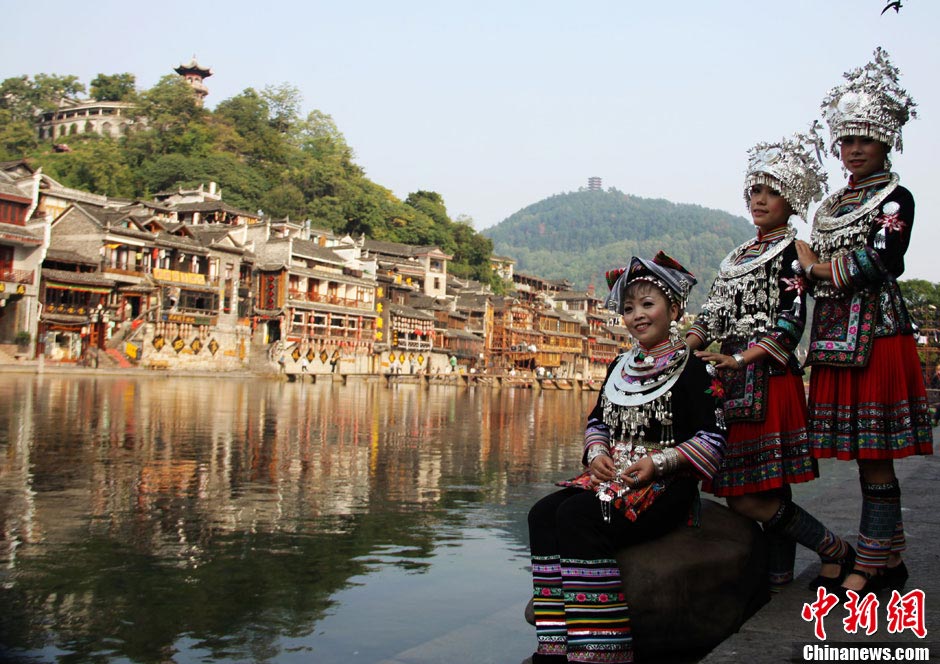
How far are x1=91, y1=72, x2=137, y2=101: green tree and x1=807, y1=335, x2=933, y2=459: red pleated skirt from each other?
11105cm

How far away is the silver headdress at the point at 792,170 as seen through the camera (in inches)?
186

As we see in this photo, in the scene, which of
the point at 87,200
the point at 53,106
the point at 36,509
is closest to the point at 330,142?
the point at 53,106

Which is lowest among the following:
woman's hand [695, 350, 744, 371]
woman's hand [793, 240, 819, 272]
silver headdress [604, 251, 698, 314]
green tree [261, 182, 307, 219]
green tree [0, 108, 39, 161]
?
woman's hand [695, 350, 744, 371]

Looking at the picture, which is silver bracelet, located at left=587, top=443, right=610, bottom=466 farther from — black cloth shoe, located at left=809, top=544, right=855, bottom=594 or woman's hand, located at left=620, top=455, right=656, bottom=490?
black cloth shoe, located at left=809, top=544, right=855, bottom=594

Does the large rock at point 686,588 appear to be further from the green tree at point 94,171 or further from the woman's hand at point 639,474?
the green tree at point 94,171

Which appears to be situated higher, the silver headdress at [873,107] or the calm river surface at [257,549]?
the silver headdress at [873,107]

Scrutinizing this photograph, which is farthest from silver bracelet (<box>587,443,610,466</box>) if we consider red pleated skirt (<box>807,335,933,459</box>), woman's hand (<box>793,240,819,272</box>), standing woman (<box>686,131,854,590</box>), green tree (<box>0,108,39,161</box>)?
green tree (<box>0,108,39,161</box>)

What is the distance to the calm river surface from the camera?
5074mm

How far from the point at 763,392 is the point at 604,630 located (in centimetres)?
161

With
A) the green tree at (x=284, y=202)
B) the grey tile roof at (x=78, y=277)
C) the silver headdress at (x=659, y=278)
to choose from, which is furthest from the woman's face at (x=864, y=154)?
the green tree at (x=284, y=202)

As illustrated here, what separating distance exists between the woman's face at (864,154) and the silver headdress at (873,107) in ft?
0.13

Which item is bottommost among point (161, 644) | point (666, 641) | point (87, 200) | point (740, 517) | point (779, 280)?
point (161, 644)

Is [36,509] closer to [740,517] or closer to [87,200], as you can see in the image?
[740,517]

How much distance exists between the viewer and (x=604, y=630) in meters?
3.59
